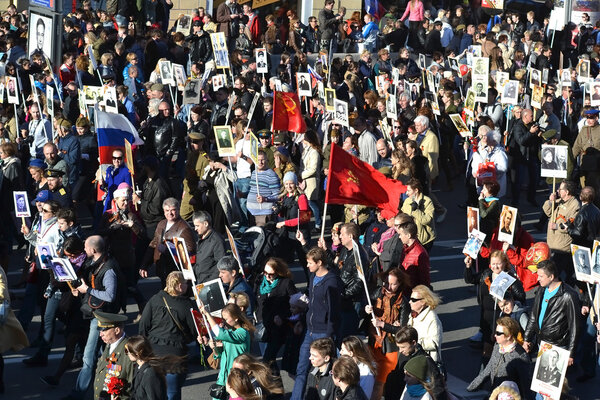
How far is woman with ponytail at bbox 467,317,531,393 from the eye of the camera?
9922 mm

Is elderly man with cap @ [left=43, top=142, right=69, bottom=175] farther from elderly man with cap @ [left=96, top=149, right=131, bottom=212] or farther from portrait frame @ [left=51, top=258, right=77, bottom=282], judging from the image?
portrait frame @ [left=51, top=258, right=77, bottom=282]

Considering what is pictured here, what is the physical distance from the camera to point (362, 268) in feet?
36.4

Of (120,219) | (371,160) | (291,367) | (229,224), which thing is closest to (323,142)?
(371,160)

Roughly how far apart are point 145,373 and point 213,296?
69.1 inches

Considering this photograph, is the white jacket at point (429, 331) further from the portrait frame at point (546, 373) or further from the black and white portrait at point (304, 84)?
the black and white portrait at point (304, 84)

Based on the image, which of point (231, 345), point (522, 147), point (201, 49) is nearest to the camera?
point (231, 345)

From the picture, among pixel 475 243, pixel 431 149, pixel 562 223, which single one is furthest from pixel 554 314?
pixel 431 149

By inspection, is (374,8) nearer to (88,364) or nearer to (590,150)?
(590,150)

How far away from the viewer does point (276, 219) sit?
14.9 m

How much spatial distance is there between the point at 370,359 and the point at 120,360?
76.6 inches

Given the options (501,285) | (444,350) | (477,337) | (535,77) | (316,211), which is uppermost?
(535,77)

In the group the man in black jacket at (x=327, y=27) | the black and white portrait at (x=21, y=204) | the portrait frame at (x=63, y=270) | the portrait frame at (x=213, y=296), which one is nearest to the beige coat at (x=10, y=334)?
the portrait frame at (x=63, y=270)

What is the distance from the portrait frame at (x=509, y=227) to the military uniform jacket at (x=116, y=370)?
5.19m

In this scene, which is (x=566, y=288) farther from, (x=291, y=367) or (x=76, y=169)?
(x=76, y=169)
